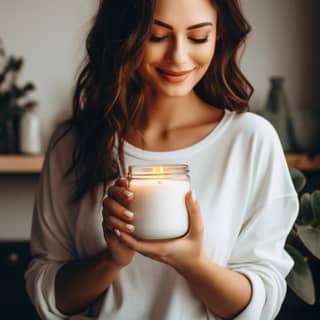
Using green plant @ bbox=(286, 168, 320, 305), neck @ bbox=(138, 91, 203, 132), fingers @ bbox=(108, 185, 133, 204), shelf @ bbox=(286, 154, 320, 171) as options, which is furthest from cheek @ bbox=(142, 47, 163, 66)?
shelf @ bbox=(286, 154, 320, 171)

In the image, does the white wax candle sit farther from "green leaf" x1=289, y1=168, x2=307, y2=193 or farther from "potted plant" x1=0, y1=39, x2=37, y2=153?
"potted plant" x1=0, y1=39, x2=37, y2=153

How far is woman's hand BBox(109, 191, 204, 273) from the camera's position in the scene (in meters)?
1.06

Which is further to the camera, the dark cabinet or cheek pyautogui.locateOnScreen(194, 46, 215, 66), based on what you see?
the dark cabinet

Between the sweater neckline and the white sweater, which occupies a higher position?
the sweater neckline

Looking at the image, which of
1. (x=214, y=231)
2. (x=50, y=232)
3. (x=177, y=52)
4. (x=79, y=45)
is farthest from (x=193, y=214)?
(x=79, y=45)

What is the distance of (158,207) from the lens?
3.40 feet

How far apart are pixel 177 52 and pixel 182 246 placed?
34 cm

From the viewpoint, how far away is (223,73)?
4.50 feet

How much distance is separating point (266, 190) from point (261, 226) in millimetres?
66

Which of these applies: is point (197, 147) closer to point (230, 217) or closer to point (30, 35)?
point (230, 217)

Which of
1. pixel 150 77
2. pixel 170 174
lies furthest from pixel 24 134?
pixel 170 174

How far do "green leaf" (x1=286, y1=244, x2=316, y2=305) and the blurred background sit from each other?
1.64m

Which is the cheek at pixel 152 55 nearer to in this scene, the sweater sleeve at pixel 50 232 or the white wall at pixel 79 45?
the sweater sleeve at pixel 50 232

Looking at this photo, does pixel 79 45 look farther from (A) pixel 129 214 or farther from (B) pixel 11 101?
(A) pixel 129 214
